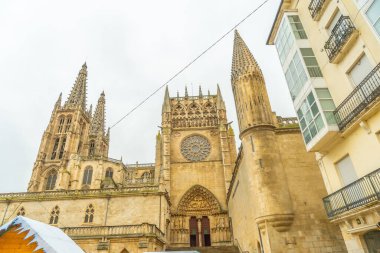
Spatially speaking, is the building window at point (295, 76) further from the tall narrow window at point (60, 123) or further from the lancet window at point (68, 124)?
the tall narrow window at point (60, 123)

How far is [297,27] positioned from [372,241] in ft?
29.6

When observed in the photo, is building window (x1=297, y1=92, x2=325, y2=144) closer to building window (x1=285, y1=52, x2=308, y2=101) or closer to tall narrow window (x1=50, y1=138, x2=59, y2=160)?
building window (x1=285, y1=52, x2=308, y2=101)

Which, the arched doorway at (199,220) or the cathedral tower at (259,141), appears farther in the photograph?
the arched doorway at (199,220)

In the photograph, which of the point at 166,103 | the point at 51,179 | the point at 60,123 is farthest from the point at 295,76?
the point at 60,123

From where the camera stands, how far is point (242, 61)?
15.3 metres

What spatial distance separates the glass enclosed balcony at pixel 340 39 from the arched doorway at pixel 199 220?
22.4 m

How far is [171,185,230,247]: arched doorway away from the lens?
2677 cm

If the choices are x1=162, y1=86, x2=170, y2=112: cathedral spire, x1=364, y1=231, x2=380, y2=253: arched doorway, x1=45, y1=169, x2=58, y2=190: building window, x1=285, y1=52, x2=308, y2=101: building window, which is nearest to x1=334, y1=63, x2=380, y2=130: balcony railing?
x1=285, y1=52, x2=308, y2=101: building window

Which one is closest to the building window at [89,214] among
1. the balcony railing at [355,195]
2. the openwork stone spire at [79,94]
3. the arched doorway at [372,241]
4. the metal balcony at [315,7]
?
the balcony railing at [355,195]

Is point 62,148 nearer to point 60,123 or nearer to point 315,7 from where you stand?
point 60,123

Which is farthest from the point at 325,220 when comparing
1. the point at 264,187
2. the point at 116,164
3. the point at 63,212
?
the point at 116,164

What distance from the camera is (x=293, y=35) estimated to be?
→ 35.8 feet

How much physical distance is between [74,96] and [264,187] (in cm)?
5601

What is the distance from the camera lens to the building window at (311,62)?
10016 mm
